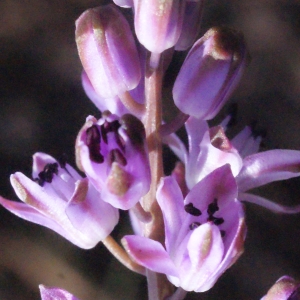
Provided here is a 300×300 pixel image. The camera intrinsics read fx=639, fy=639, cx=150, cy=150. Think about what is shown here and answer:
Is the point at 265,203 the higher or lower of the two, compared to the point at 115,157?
lower

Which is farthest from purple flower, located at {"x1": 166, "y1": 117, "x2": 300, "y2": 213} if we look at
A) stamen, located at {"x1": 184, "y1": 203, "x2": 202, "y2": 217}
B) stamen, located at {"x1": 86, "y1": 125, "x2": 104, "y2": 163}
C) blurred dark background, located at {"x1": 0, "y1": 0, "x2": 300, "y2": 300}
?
blurred dark background, located at {"x1": 0, "y1": 0, "x2": 300, "y2": 300}

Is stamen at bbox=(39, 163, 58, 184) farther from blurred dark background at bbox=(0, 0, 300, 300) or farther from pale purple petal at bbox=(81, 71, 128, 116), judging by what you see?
blurred dark background at bbox=(0, 0, 300, 300)

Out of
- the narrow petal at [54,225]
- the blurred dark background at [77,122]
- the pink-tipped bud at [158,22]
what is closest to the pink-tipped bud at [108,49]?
the pink-tipped bud at [158,22]

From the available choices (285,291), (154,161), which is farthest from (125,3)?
(285,291)

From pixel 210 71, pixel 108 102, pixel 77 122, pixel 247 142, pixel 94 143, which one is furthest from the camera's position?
pixel 77 122

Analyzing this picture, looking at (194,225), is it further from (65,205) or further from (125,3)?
(125,3)

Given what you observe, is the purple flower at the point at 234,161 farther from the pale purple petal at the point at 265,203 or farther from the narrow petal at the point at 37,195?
the narrow petal at the point at 37,195

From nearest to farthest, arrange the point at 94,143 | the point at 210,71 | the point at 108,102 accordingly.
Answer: the point at 94,143, the point at 210,71, the point at 108,102

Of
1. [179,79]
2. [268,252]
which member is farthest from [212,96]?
[268,252]
